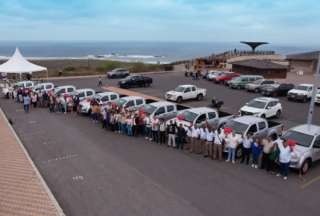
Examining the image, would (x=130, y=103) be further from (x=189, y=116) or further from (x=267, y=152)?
(x=267, y=152)

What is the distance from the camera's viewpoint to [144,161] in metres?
13.5

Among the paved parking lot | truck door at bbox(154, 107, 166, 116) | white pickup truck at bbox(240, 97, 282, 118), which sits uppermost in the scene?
truck door at bbox(154, 107, 166, 116)

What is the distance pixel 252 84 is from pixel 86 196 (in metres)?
27.2

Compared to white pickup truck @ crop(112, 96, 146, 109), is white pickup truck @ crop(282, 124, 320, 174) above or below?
below

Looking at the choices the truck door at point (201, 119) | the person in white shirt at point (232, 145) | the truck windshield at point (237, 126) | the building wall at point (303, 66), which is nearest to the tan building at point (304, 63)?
the building wall at point (303, 66)

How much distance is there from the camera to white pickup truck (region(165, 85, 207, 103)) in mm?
28672

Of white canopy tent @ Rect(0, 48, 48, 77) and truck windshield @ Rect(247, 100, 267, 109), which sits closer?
truck windshield @ Rect(247, 100, 267, 109)

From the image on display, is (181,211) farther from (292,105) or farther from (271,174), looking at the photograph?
(292,105)

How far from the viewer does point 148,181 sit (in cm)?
1141

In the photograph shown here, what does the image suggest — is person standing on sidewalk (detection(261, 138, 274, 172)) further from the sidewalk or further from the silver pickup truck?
the sidewalk

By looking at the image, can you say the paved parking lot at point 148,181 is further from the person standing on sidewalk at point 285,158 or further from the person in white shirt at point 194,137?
the person in white shirt at point 194,137

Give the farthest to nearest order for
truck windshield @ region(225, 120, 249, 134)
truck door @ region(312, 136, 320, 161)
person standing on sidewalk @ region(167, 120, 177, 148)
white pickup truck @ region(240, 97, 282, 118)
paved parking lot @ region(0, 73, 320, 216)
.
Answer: white pickup truck @ region(240, 97, 282, 118), person standing on sidewalk @ region(167, 120, 177, 148), truck windshield @ region(225, 120, 249, 134), truck door @ region(312, 136, 320, 161), paved parking lot @ region(0, 73, 320, 216)

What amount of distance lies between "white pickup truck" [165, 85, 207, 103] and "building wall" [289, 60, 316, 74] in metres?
25.9

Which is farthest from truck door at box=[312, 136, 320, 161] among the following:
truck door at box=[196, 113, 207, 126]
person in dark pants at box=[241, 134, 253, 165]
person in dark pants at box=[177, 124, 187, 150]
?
truck door at box=[196, 113, 207, 126]
